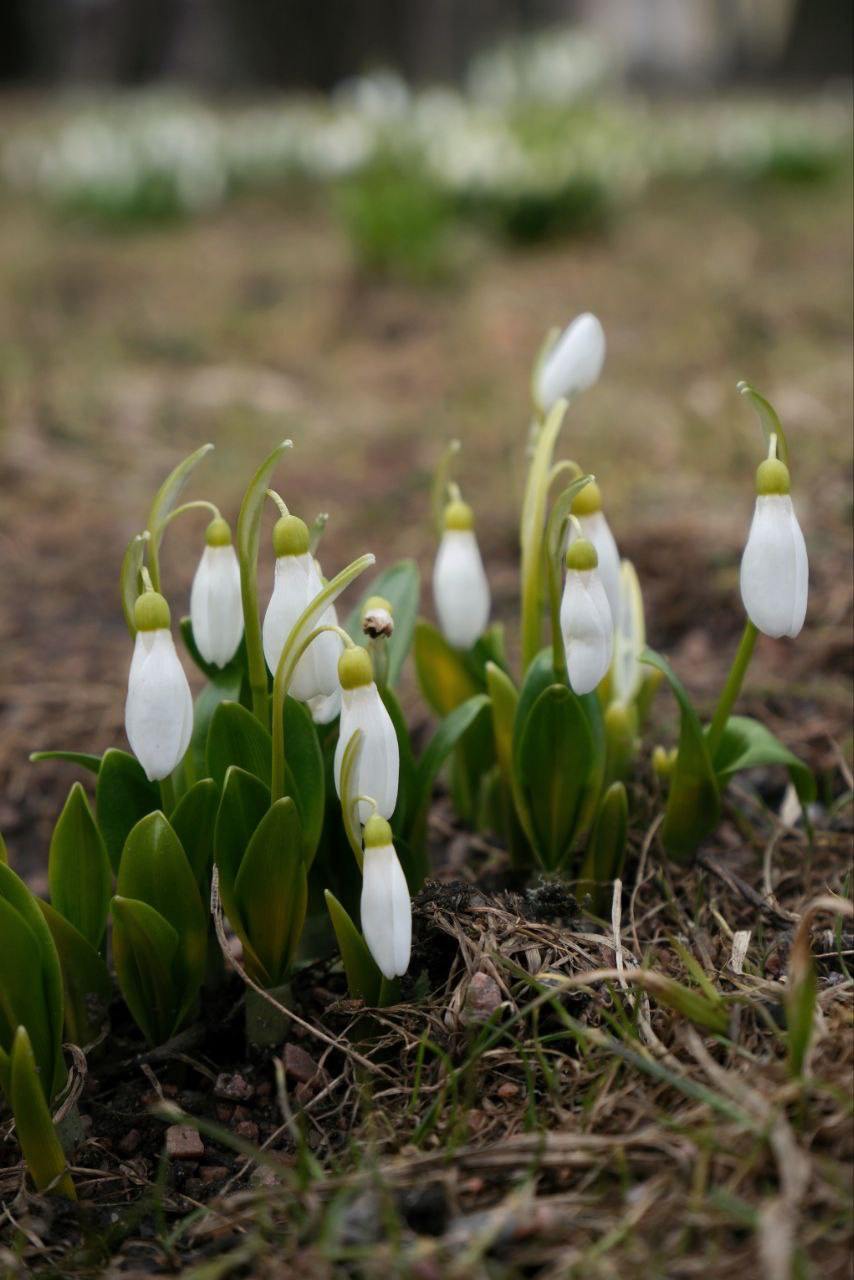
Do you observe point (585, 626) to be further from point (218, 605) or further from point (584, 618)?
point (218, 605)

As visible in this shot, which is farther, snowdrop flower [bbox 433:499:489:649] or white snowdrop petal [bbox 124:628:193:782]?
snowdrop flower [bbox 433:499:489:649]

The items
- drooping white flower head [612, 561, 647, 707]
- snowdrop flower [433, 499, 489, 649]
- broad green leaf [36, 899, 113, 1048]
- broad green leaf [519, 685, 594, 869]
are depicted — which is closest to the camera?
broad green leaf [36, 899, 113, 1048]

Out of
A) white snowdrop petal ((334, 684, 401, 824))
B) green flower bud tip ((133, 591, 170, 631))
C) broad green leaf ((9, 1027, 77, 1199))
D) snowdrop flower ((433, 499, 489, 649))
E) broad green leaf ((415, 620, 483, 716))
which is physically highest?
green flower bud tip ((133, 591, 170, 631))

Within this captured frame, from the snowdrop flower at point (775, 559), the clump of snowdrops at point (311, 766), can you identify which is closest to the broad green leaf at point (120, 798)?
the clump of snowdrops at point (311, 766)

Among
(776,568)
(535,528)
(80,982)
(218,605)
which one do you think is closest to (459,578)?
(535,528)

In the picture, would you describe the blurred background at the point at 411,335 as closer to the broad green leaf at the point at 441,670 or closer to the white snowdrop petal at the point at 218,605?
the broad green leaf at the point at 441,670

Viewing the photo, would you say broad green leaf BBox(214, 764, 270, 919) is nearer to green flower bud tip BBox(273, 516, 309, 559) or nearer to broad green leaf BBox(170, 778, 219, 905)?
broad green leaf BBox(170, 778, 219, 905)

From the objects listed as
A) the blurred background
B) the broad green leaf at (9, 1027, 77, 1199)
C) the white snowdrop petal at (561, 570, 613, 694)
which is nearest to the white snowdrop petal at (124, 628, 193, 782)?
the broad green leaf at (9, 1027, 77, 1199)
